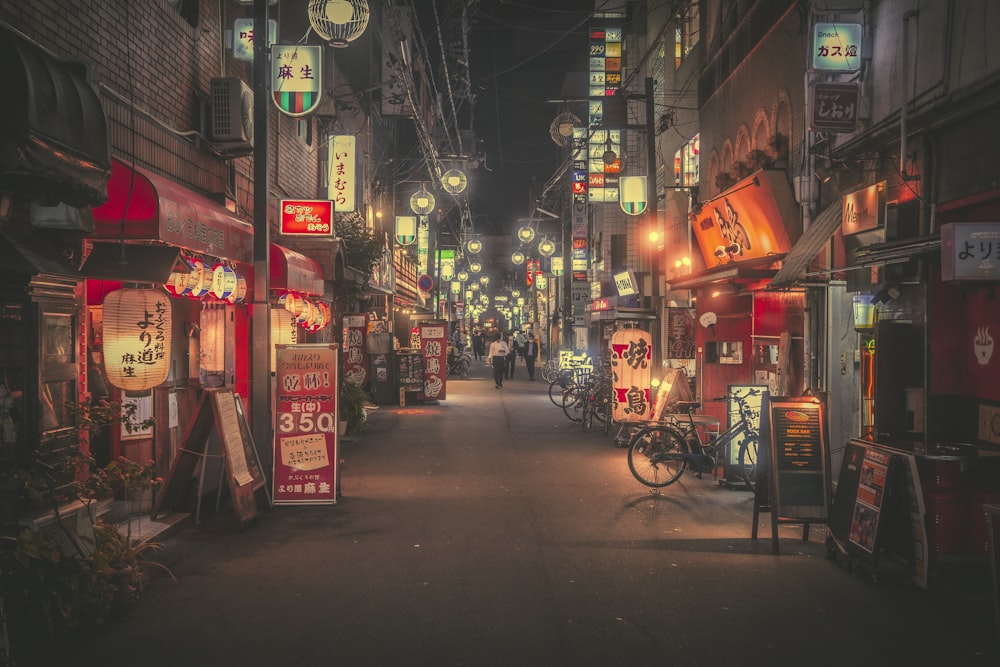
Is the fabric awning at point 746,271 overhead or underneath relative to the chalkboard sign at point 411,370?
overhead

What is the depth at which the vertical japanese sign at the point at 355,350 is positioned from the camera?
24.9m

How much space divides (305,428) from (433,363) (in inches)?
618

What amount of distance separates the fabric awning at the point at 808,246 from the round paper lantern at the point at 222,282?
25.7ft

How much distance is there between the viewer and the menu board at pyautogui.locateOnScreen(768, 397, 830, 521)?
8867 mm

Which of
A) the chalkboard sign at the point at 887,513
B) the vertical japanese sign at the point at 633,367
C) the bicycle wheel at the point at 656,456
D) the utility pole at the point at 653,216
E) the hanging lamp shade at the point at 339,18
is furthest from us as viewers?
the utility pole at the point at 653,216

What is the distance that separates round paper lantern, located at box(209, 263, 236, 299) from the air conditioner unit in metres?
2.77

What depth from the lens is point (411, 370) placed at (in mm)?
26312

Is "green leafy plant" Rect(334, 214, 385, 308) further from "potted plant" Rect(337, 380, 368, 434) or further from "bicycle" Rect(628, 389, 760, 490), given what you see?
"bicycle" Rect(628, 389, 760, 490)

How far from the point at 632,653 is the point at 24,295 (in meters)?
5.63

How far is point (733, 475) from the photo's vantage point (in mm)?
12406

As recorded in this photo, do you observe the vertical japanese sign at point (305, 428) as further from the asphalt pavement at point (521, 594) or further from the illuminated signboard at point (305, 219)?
the illuminated signboard at point (305, 219)

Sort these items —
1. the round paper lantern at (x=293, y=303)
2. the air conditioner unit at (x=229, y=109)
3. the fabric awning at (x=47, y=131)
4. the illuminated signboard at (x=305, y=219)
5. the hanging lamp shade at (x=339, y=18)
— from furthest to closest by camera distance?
the illuminated signboard at (x=305, y=219) → the round paper lantern at (x=293, y=303) → the hanging lamp shade at (x=339, y=18) → the air conditioner unit at (x=229, y=109) → the fabric awning at (x=47, y=131)

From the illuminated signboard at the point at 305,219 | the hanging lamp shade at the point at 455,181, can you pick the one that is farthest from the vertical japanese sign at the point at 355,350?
the illuminated signboard at the point at 305,219

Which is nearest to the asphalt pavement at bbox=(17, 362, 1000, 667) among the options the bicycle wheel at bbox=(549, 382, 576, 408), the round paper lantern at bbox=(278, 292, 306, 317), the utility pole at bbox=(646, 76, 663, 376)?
the round paper lantern at bbox=(278, 292, 306, 317)
